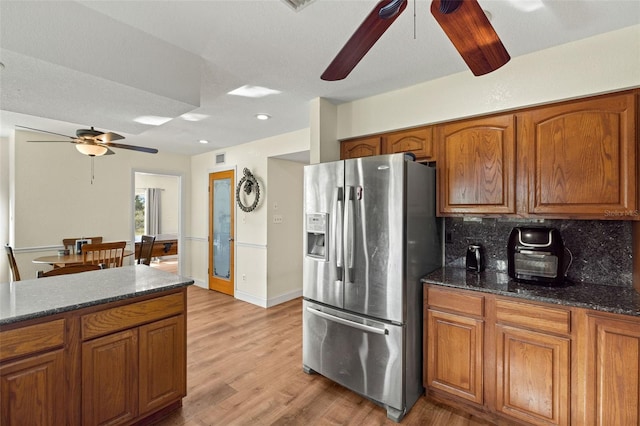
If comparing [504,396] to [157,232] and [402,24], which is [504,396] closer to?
[402,24]

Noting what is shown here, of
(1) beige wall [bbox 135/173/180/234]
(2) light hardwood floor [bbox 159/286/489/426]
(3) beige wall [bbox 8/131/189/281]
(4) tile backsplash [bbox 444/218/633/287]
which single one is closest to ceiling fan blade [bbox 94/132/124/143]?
(3) beige wall [bbox 8/131/189/281]

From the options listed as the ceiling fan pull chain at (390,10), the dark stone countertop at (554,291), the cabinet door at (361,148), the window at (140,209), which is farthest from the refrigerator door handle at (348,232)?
the window at (140,209)

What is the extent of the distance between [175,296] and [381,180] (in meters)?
1.66

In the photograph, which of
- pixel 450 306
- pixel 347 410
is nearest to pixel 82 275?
pixel 347 410

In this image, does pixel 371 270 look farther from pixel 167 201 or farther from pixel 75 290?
pixel 167 201

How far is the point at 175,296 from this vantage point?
6.58 feet

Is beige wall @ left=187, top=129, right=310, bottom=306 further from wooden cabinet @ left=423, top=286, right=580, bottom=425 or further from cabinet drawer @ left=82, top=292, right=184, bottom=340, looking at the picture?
wooden cabinet @ left=423, top=286, right=580, bottom=425

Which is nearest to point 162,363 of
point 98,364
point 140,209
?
point 98,364

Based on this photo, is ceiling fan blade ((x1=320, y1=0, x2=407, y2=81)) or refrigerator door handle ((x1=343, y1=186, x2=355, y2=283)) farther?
refrigerator door handle ((x1=343, y1=186, x2=355, y2=283))

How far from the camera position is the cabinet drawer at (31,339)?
1.35 meters

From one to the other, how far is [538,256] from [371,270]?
1.15 metres

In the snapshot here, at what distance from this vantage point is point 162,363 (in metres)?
1.95

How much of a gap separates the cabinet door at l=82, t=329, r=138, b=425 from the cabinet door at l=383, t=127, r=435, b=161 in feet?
7.97

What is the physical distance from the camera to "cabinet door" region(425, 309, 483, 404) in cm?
197
